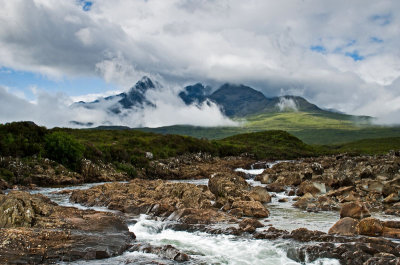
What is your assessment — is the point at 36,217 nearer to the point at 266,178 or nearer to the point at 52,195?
the point at 52,195

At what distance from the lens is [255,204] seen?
102 feet

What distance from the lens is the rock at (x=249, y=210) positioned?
28938 millimetres

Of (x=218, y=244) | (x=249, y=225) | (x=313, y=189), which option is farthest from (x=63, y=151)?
(x=218, y=244)

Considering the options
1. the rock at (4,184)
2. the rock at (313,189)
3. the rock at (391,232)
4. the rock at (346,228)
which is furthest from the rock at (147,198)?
the rock at (391,232)

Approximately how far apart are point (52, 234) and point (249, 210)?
677 inches

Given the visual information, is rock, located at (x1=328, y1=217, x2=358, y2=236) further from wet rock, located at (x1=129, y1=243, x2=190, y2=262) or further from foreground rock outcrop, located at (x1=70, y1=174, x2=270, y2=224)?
wet rock, located at (x1=129, y1=243, x2=190, y2=262)

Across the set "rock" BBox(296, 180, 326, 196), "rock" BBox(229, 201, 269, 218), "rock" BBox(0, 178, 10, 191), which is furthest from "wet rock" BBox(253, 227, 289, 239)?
"rock" BBox(0, 178, 10, 191)

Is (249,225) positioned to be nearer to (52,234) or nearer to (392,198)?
(52,234)

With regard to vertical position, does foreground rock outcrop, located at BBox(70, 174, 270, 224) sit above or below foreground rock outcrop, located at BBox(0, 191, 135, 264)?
below

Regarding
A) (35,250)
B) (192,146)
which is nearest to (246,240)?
(35,250)

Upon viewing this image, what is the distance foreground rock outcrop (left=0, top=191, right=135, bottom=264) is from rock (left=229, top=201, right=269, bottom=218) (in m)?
10.9

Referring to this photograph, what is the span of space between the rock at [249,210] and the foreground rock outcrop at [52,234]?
10931mm

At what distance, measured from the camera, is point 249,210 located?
29516 mm

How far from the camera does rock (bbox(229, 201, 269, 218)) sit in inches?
1139
